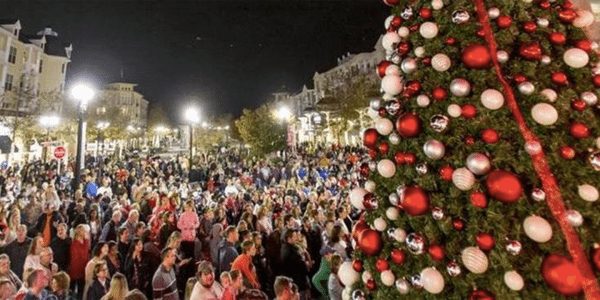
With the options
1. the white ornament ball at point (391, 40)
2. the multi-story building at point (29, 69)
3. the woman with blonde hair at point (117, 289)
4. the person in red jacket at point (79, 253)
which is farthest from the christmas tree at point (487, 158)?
the multi-story building at point (29, 69)

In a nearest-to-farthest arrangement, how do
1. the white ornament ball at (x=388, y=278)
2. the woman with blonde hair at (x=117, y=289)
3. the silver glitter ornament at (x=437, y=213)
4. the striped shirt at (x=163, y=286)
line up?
the silver glitter ornament at (x=437, y=213)
the white ornament ball at (x=388, y=278)
the woman with blonde hair at (x=117, y=289)
the striped shirt at (x=163, y=286)

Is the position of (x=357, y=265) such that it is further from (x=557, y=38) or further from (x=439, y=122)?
(x=557, y=38)

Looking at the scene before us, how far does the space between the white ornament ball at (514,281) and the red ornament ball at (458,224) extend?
0.31m

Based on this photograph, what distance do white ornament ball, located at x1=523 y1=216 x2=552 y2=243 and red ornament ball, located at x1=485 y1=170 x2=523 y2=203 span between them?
0.13 metres

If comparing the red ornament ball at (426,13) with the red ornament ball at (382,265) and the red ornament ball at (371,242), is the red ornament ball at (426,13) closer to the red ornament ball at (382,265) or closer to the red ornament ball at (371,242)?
the red ornament ball at (371,242)

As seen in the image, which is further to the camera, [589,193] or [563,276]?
[589,193]

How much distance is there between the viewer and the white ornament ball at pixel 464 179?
6.68 ft

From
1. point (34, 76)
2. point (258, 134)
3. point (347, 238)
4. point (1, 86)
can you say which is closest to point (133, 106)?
point (34, 76)

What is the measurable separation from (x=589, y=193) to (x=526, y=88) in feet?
1.98

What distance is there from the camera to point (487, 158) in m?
2.03

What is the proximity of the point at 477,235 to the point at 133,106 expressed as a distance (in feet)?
392

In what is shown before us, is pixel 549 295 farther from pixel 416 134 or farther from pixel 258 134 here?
pixel 258 134

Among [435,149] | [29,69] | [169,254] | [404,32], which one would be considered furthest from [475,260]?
[29,69]

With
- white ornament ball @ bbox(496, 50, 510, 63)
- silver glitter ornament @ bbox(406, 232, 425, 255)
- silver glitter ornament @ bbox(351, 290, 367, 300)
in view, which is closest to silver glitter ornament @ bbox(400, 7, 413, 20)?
white ornament ball @ bbox(496, 50, 510, 63)
